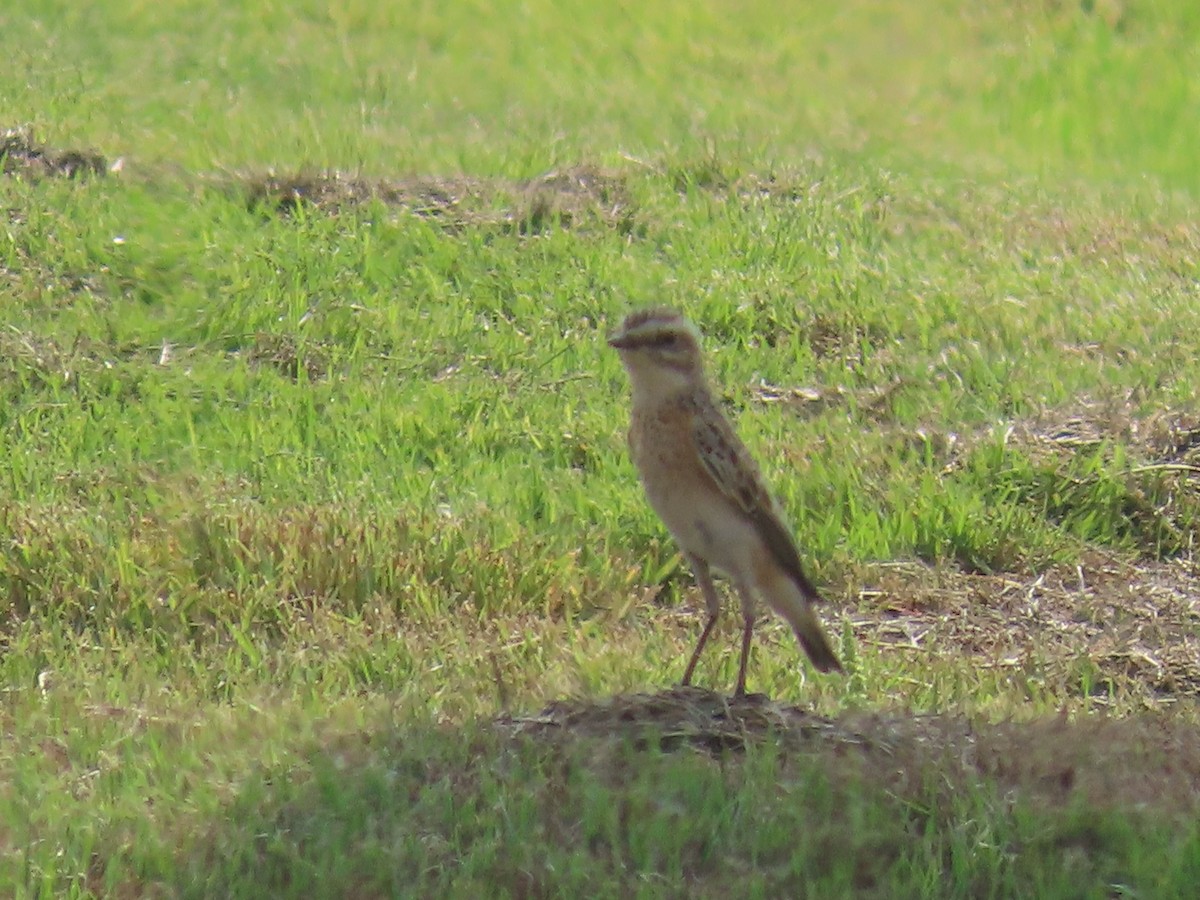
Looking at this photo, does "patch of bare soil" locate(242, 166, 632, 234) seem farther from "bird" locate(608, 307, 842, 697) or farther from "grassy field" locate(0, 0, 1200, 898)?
"bird" locate(608, 307, 842, 697)

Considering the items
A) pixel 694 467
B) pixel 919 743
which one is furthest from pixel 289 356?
pixel 919 743

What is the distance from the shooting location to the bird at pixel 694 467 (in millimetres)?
6348

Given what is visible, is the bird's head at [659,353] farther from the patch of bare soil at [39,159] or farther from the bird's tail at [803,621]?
the patch of bare soil at [39,159]

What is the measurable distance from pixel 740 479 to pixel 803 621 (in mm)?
598

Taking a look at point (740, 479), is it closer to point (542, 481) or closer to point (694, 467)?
point (694, 467)

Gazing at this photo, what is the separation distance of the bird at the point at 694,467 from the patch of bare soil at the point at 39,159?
6.69m

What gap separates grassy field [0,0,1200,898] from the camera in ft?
18.3

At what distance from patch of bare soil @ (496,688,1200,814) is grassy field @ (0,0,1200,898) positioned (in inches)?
0.8

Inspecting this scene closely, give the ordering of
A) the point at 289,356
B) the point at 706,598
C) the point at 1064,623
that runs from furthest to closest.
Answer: the point at 289,356
the point at 1064,623
the point at 706,598

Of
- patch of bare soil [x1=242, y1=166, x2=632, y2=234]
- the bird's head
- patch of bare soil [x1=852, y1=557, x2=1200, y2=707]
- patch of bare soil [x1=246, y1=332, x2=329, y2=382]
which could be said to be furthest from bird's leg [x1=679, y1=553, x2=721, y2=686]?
patch of bare soil [x1=242, y1=166, x2=632, y2=234]

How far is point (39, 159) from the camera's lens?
40.3ft

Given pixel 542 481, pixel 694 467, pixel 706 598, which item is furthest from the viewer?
pixel 542 481

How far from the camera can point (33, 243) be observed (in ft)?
36.1

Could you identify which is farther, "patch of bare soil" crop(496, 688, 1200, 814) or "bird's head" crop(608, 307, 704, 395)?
"bird's head" crop(608, 307, 704, 395)
